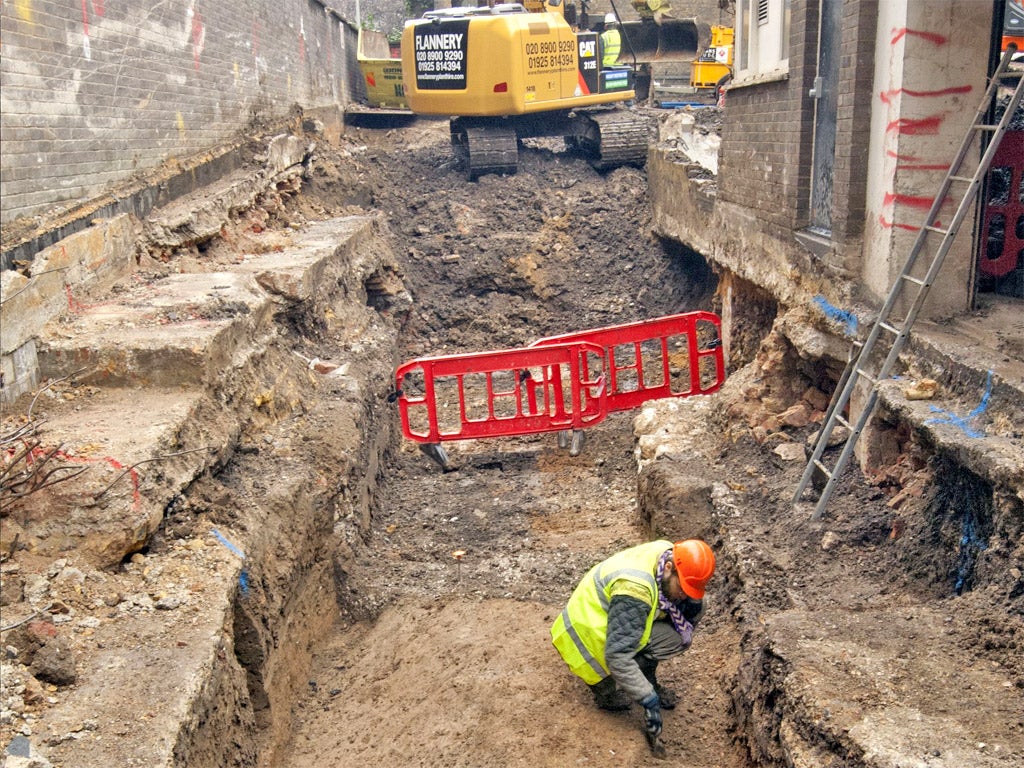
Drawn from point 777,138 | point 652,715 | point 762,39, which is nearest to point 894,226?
point 777,138

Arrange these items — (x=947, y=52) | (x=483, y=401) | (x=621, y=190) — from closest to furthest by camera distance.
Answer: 1. (x=947, y=52)
2. (x=483, y=401)
3. (x=621, y=190)

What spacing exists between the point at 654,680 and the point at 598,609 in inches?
22.3

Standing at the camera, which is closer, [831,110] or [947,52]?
[947,52]

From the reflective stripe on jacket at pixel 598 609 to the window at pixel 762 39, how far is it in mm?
4226

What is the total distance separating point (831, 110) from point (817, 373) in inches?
70.6

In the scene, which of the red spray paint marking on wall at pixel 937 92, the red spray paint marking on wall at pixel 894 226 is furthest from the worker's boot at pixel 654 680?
the red spray paint marking on wall at pixel 937 92

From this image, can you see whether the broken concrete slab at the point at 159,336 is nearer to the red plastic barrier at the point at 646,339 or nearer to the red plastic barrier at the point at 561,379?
the red plastic barrier at the point at 561,379

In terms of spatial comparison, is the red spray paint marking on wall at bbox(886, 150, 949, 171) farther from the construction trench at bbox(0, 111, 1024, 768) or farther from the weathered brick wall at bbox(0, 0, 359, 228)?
the weathered brick wall at bbox(0, 0, 359, 228)

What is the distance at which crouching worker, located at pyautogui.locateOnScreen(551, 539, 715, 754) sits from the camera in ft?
14.5

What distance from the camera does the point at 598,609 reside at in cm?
458

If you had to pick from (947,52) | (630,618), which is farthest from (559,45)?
(630,618)

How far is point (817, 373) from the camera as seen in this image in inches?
264

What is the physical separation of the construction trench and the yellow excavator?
4.98 m

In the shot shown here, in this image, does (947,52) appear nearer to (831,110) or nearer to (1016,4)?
(831,110)
